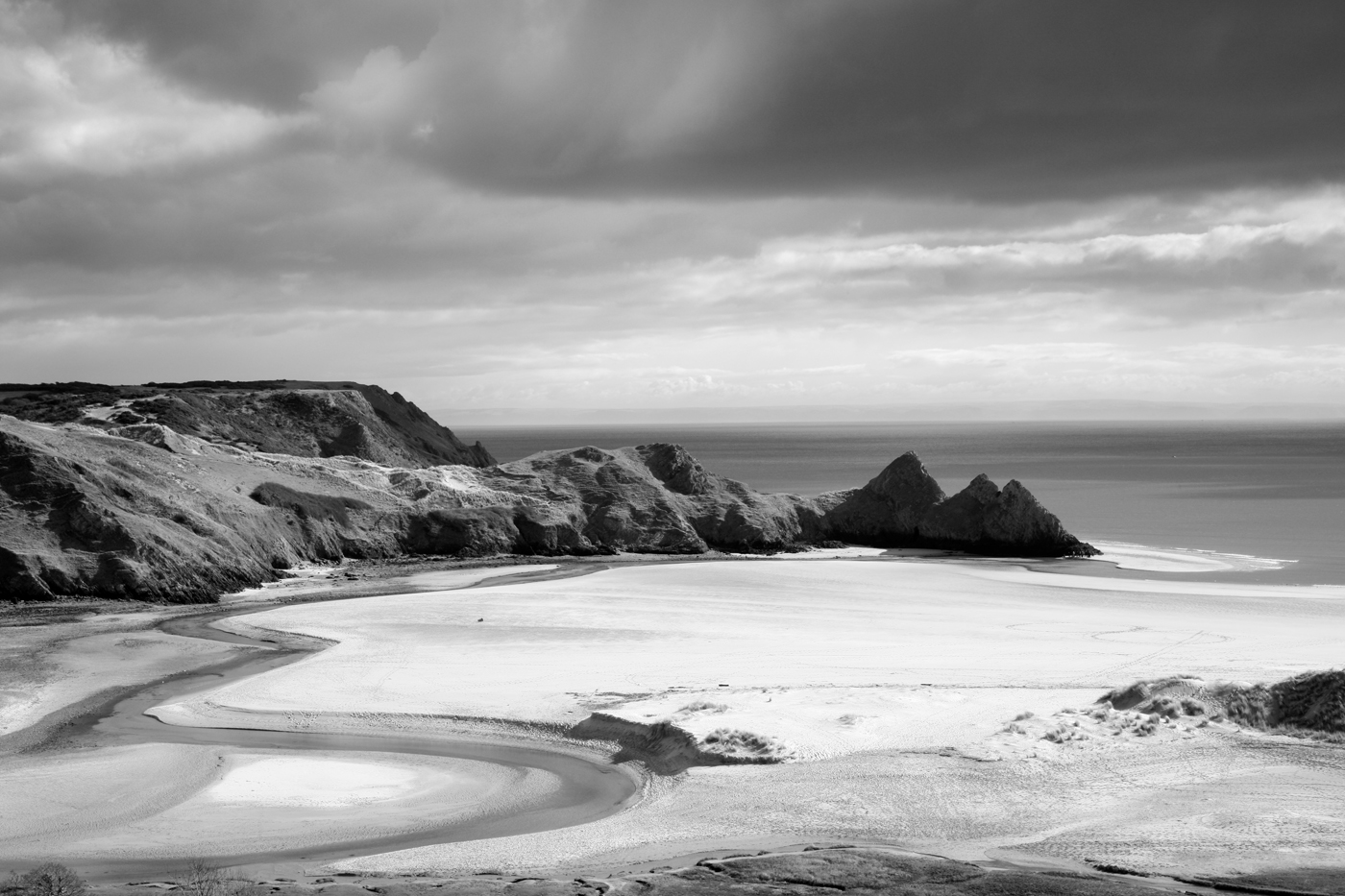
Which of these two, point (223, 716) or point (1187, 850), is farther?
point (223, 716)

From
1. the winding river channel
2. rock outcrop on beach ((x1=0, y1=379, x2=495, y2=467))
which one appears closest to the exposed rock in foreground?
rock outcrop on beach ((x1=0, y1=379, x2=495, y2=467))

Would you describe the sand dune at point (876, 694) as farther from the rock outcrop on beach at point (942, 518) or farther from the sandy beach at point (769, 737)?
the rock outcrop on beach at point (942, 518)

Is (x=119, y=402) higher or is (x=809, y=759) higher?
(x=119, y=402)

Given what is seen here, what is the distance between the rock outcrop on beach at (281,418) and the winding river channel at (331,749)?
31824mm

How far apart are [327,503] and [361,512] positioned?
4.72 ft

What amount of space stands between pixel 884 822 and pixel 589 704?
8106 millimetres

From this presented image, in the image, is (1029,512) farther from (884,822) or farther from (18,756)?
(18,756)

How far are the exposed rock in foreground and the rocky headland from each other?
0.07m

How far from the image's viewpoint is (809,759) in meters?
19.6

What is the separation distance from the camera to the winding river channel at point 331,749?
1578 cm

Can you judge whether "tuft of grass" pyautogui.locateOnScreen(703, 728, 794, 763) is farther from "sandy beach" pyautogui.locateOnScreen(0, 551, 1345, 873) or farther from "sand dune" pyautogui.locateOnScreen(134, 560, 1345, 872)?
"sand dune" pyautogui.locateOnScreen(134, 560, 1345, 872)

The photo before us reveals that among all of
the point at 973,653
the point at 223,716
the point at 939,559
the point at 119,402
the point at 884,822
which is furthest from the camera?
the point at 119,402

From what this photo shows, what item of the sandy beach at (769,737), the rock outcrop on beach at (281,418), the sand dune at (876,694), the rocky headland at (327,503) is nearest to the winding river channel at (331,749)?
the sandy beach at (769,737)

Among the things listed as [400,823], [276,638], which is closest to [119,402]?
→ [276,638]
